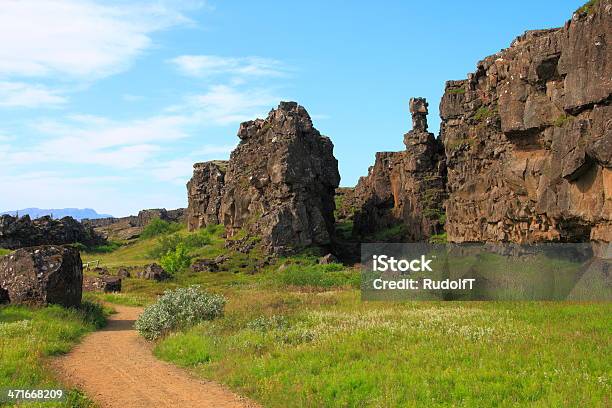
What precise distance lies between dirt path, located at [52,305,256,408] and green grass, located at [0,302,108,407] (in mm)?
677

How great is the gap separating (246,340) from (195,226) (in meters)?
101

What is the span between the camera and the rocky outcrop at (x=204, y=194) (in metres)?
111

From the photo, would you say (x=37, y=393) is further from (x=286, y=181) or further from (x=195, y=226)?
(x=195, y=226)

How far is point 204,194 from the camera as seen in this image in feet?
389

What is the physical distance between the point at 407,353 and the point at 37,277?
2007 cm

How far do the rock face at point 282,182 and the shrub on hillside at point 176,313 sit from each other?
51.3 metres

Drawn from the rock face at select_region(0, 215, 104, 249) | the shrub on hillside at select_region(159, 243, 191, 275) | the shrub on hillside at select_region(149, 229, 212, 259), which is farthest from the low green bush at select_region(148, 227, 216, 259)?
the rock face at select_region(0, 215, 104, 249)

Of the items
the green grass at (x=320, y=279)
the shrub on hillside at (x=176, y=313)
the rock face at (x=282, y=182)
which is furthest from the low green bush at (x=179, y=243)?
the shrub on hillside at (x=176, y=313)

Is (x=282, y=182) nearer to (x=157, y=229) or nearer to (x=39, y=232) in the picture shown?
(x=39, y=232)

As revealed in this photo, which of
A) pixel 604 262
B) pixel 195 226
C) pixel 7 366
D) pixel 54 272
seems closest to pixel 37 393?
pixel 7 366

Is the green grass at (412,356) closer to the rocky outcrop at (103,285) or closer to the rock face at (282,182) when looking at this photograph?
the rocky outcrop at (103,285)

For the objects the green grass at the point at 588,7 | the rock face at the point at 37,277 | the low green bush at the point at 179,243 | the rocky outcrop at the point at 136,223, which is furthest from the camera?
the rocky outcrop at the point at 136,223

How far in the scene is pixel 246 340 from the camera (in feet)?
65.0

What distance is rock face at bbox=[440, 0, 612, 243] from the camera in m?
31.3
